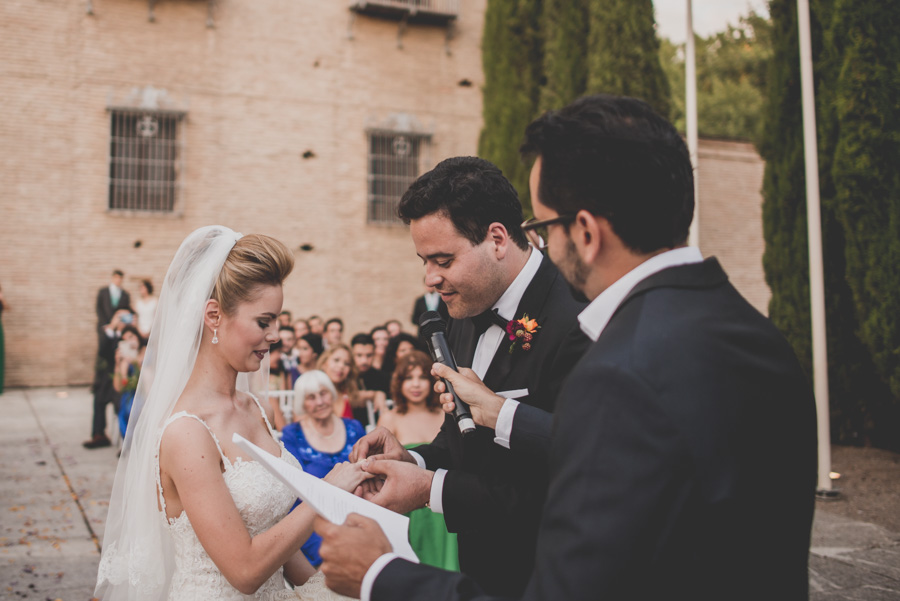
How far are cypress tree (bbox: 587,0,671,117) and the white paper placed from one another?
1043 centimetres

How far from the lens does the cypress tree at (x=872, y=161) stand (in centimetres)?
691

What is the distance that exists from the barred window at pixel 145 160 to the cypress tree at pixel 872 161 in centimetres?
1229

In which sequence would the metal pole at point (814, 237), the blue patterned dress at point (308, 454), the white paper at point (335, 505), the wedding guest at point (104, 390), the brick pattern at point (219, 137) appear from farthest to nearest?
1. the brick pattern at point (219, 137)
2. the wedding guest at point (104, 390)
3. the metal pole at point (814, 237)
4. the blue patterned dress at point (308, 454)
5. the white paper at point (335, 505)

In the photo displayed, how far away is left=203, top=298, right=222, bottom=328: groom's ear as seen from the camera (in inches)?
105

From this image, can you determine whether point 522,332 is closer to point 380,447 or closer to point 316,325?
point 380,447

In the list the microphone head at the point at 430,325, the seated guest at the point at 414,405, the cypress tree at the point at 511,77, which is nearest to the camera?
the microphone head at the point at 430,325

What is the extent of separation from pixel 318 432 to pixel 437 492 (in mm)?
3792

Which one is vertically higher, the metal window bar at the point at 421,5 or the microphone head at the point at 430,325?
the metal window bar at the point at 421,5

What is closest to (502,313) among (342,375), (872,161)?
(342,375)

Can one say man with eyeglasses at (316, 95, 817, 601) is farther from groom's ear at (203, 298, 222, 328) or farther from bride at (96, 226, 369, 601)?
groom's ear at (203, 298, 222, 328)

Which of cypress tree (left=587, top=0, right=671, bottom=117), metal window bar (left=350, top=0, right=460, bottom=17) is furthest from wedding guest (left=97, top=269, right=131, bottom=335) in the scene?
cypress tree (left=587, top=0, right=671, bottom=117)

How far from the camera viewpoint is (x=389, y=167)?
16.7 m

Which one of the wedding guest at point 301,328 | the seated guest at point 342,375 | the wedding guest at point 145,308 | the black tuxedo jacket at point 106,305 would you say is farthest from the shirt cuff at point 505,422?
the black tuxedo jacket at point 106,305

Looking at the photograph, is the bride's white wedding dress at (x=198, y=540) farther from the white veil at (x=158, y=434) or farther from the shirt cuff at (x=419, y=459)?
the shirt cuff at (x=419, y=459)
